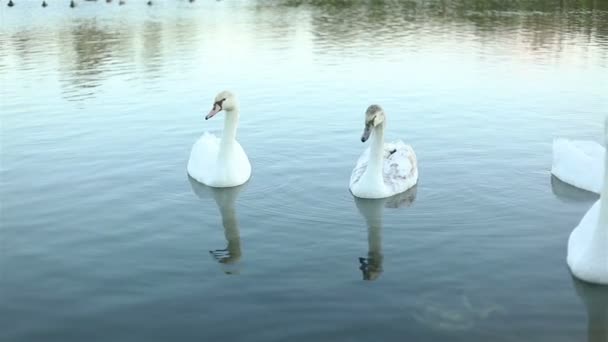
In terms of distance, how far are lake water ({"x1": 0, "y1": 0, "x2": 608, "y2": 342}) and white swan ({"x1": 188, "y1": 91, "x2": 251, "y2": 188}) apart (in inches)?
9.3

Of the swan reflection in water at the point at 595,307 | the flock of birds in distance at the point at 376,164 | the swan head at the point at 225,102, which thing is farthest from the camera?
the swan head at the point at 225,102

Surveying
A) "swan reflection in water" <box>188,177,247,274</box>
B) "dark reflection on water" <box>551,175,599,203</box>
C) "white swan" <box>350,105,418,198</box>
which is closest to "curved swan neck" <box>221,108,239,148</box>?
"swan reflection in water" <box>188,177,247,274</box>

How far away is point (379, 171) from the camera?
13.3m

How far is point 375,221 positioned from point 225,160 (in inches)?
134

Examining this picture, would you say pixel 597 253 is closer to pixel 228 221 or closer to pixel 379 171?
pixel 379 171

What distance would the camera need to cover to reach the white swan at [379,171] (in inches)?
517

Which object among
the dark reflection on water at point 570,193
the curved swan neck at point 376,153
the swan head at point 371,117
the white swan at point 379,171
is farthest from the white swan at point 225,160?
the dark reflection on water at point 570,193

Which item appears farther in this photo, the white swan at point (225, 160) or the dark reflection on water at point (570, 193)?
the white swan at point (225, 160)

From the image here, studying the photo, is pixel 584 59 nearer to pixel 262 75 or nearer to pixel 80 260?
pixel 262 75

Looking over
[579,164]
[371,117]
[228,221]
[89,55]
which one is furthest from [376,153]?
[89,55]

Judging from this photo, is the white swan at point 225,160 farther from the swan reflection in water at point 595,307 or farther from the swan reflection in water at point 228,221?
the swan reflection in water at point 595,307

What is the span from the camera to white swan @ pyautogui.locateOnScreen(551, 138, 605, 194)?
527 inches

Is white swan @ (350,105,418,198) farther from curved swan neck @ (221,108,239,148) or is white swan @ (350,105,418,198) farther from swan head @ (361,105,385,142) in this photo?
curved swan neck @ (221,108,239,148)

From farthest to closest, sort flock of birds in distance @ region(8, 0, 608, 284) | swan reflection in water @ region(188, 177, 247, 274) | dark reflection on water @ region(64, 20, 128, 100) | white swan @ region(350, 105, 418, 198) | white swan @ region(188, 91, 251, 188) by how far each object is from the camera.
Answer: dark reflection on water @ region(64, 20, 128, 100) → white swan @ region(188, 91, 251, 188) → flock of birds in distance @ region(8, 0, 608, 284) → white swan @ region(350, 105, 418, 198) → swan reflection in water @ region(188, 177, 247, 274)
